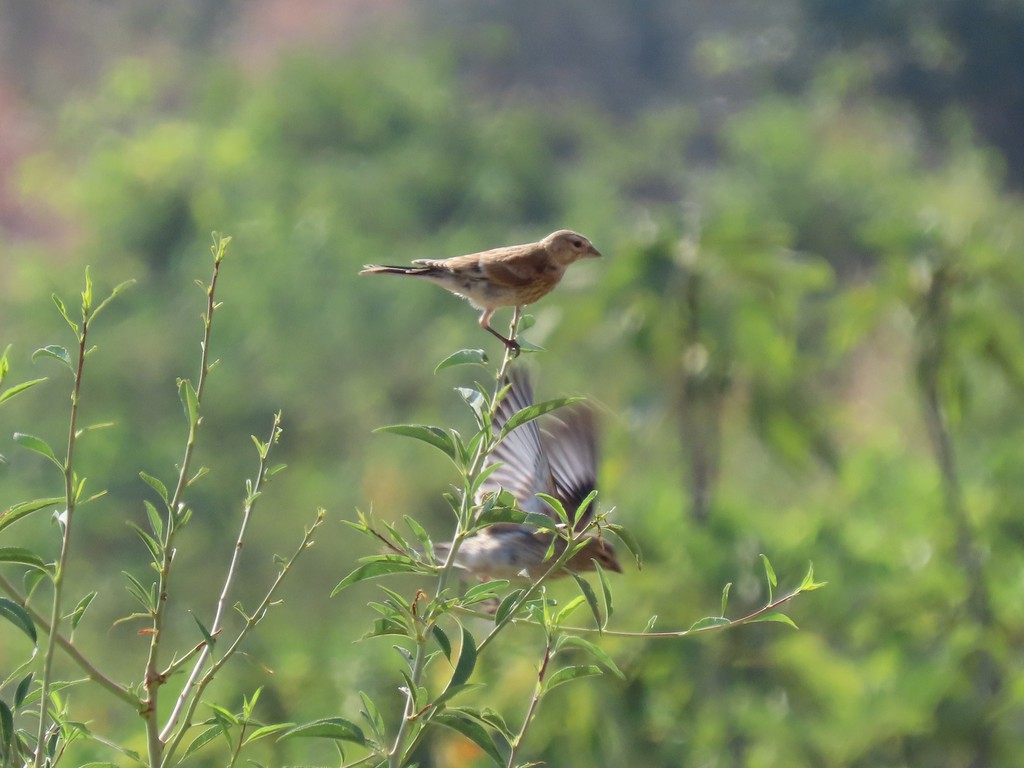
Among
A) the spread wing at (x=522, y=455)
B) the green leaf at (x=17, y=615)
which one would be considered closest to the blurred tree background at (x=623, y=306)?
the spread wing at (x=522, y=455)

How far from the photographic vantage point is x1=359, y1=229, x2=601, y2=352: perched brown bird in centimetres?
214

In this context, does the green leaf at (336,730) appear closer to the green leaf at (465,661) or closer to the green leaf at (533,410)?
the green leaf at (465,661)

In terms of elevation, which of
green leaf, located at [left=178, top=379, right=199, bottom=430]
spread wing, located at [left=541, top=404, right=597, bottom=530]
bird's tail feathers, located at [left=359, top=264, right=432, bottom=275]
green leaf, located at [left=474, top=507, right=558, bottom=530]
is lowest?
spread wing, located at [left=541, top=404, right=597, bottom=530]

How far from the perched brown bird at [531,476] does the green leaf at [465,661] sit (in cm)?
59

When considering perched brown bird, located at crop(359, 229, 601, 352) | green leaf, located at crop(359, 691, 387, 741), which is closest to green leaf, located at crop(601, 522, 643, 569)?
green leaf, located at crop(359, 691, 387, 741)

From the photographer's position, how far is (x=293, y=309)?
15391 mm

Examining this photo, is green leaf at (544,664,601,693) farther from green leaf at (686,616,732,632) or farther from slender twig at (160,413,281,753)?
slender twig at (160,413,281,753)

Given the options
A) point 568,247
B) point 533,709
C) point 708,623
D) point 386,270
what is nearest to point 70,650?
point 533,709

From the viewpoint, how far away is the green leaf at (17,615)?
1238 mm

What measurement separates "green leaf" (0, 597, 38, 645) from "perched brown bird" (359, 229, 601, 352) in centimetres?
95

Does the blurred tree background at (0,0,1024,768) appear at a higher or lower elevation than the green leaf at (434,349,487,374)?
lower

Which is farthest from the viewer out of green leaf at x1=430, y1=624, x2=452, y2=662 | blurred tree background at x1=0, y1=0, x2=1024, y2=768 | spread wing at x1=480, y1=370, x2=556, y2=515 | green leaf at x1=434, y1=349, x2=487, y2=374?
blurred tree background at x1=0, y1=0, x2=1024, y2=768

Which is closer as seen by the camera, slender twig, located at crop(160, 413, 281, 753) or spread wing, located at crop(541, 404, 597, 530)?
slender twig, located at crop(160, 413, 281, 753)

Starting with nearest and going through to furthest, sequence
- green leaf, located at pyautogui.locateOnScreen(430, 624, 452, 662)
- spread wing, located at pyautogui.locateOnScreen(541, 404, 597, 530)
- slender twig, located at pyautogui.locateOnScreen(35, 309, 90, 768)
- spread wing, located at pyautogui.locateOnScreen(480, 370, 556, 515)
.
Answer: slender twig, located at pyautogui.locateOnScreen(35, 309, 90, 768) < green leaf, located at pyautogui.locateOnScreen(430, 624, 452, 662) < spread wing, located at pyautogui.locateOnScreen(480, 370, 556, 515) < spread wing, located at pyautogui.locateOnScreen(541, 404, 597, 530)
